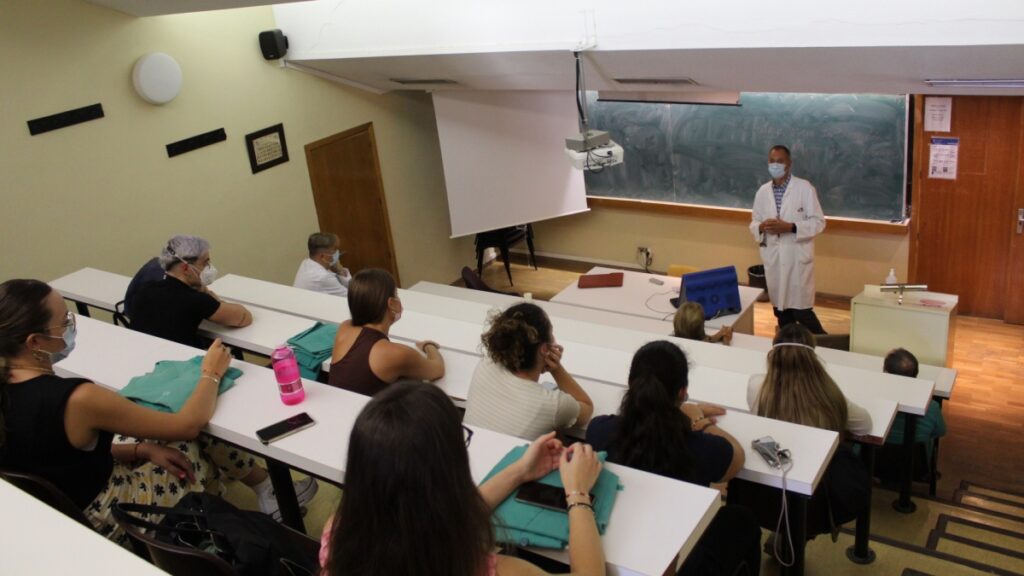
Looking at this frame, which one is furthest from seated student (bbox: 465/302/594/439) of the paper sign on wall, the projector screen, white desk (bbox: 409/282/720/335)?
the paper sign on wall

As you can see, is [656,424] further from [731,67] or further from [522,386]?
[731,67]

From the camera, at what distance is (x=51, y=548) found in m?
1.53

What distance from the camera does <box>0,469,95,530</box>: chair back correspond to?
2102mm

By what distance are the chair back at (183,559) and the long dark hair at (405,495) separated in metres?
0.49

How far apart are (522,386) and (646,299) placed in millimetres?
3403

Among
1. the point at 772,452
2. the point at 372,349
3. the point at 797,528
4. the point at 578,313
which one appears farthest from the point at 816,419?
the point at 578,313

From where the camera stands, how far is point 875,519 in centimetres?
373

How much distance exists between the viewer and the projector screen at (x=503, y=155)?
6.91m

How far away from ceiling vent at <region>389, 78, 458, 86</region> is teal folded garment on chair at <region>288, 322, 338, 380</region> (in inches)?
131

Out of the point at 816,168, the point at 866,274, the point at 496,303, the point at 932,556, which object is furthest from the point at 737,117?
the point at 932,556

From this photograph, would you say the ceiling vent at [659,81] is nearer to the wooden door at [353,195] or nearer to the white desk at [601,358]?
the white desk at [601,358]

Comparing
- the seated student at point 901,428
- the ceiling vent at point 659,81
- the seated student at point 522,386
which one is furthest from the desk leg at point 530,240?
the seated student at point 522,386

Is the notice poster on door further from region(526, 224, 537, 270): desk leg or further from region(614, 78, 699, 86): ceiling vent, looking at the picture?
region(526, 224, 537, 270): desk leg

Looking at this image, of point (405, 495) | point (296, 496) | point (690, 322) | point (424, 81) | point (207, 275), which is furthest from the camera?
point (424, 81)
